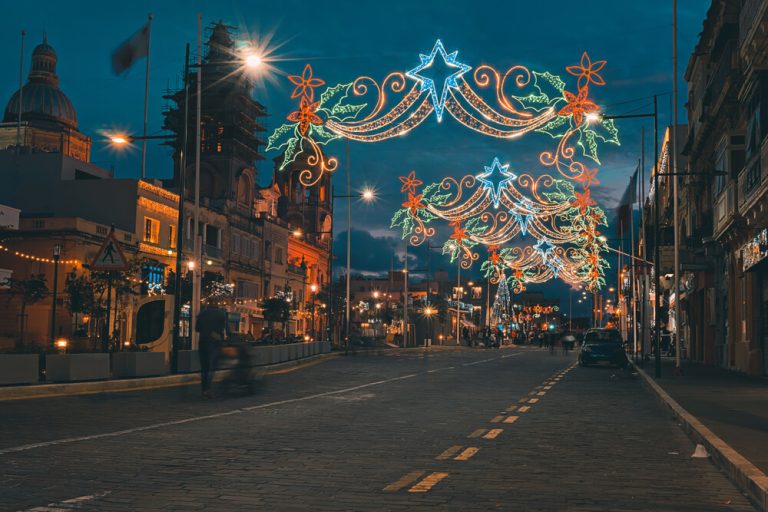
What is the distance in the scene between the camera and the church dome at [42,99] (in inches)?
4262

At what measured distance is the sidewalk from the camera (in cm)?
860

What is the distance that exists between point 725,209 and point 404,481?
2195 centimetres

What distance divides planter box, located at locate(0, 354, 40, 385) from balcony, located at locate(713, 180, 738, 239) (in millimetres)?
18512

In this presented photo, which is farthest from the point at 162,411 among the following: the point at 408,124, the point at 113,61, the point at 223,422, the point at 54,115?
the point at 54,115

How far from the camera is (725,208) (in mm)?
27531

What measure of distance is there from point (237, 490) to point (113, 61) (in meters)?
26.5

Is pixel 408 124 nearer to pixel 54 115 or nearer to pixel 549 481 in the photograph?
pixel 549 481

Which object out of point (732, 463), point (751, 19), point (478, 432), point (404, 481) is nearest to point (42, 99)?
point (751, 19)

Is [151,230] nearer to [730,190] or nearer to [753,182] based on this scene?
[730,190]

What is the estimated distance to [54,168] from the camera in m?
57.8

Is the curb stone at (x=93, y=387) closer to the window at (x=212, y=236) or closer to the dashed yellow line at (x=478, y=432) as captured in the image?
the dashed yellow line at (x=478, y=432)

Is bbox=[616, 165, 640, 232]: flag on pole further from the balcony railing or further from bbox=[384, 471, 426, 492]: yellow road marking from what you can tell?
bbox=[384, 471, 426, 492]: yellow road marking

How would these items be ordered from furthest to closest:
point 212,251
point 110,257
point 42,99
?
point 42,99
point 212,251
point 110,257

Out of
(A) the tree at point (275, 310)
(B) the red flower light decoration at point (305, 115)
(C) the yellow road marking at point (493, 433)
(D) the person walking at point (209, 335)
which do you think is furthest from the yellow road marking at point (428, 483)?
(A) the tree at point (275, 310)
